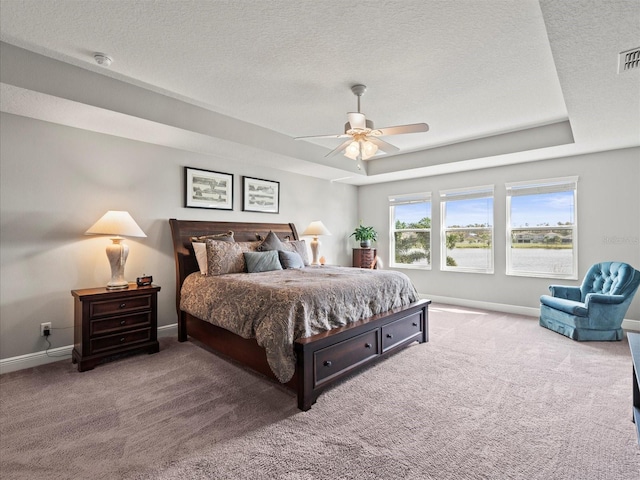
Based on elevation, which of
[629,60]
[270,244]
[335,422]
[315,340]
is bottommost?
[335,422]

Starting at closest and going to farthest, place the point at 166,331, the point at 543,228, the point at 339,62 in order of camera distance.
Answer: the point at 339,62 → the point at 166,331 → the point at 543,228

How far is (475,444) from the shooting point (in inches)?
77.4

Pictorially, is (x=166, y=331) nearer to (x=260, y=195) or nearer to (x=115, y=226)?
(x=115, y=226)

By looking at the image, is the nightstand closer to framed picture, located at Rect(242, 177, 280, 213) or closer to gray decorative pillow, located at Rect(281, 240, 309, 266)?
gray decorative pillow, located at Rect(281, 240, 309, 266)

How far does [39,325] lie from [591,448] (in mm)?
4683

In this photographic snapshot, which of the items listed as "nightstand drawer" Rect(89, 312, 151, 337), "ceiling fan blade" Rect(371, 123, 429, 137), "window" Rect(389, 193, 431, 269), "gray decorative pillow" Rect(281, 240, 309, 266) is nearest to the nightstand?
"nightstand drawer" Rect(89, 312, 151, 337)

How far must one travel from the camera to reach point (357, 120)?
294cm

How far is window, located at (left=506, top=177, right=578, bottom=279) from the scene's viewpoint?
4.79 meters

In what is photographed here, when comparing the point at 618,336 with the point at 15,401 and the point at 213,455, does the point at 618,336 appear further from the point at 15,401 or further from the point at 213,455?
the point at 15,401

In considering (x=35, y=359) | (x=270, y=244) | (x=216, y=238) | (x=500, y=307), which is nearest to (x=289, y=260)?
(x=270, y=244)

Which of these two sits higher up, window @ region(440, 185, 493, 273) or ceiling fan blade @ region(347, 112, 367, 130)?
ceiling fan blade @ region(347, 112, 367, 130)

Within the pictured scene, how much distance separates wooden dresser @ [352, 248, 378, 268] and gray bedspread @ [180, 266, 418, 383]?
9.11 feet

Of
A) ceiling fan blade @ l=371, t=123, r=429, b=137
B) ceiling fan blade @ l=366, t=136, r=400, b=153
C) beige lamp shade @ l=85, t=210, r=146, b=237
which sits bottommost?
beige lamp shade @ l=85, t=210, r=146, b=237

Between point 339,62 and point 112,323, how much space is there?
333 centimetres
